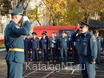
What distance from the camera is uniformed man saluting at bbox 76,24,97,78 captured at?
311 inches

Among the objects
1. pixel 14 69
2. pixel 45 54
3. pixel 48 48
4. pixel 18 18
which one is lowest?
pixel 45 54

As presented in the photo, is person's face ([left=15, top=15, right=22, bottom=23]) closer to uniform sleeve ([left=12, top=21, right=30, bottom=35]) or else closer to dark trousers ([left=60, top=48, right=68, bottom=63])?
uniform sleeve ([left=12, top=21, right=30, bottom=35])

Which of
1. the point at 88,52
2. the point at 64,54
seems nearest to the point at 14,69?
the point at 88,52

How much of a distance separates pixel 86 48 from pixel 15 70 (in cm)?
217

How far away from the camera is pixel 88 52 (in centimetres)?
797

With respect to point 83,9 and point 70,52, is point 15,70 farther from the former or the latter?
point 83,9

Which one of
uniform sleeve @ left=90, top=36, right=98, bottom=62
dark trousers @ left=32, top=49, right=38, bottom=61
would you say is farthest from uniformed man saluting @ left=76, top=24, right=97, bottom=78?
dark trousers @ left=32, top=49, right=38, bottom=61

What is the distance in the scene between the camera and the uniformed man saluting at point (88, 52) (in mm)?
7898

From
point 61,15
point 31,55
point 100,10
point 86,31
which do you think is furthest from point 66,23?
point 86,31

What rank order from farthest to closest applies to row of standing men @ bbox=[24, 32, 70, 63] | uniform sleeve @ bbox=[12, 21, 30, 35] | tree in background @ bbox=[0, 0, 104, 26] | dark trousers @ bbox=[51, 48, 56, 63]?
tree in background @ bbox=[0, 0, 104, 26] < dark trousers @ bbox=[51, 48, 56, 63] < row of standing men @ bbox=[24, 32, 70, 63] < uniform sleeve @ bbox=[12, 21, 30, 35]

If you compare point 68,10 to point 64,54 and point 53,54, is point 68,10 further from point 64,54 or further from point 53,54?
point 64,54

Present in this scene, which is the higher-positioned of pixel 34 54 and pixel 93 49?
pixel 93 49

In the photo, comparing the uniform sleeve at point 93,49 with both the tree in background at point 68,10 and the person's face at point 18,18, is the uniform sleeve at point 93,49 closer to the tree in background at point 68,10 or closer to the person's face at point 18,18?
the person's face at point 18,18

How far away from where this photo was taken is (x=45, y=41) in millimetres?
17641
